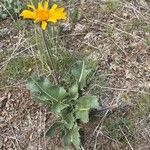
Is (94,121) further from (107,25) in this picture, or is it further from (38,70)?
(107,25)

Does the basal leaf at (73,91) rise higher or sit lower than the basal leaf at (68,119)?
higher

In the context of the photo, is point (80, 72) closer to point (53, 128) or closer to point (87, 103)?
point (87, 103)

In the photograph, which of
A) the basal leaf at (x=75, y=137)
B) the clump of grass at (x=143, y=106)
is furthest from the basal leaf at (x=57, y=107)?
the clump of grass at (x=143, y=106)

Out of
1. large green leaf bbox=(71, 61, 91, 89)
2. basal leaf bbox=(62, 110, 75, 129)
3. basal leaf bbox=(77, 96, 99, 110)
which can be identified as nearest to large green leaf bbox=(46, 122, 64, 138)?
basal leaf bbox=(62, 110, 75, 129)

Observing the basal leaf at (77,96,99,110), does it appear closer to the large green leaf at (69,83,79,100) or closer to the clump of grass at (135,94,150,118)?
the large green leaf at (69,83,79,100)

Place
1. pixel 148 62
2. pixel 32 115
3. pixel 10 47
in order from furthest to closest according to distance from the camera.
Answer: pixel 10 47
pixel 148 62
pixel 32 115

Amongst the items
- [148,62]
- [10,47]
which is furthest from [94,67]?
[10,47]

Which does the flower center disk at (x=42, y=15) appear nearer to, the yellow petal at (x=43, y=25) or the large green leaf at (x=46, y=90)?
the yellow petal at (x=43, y=25)
